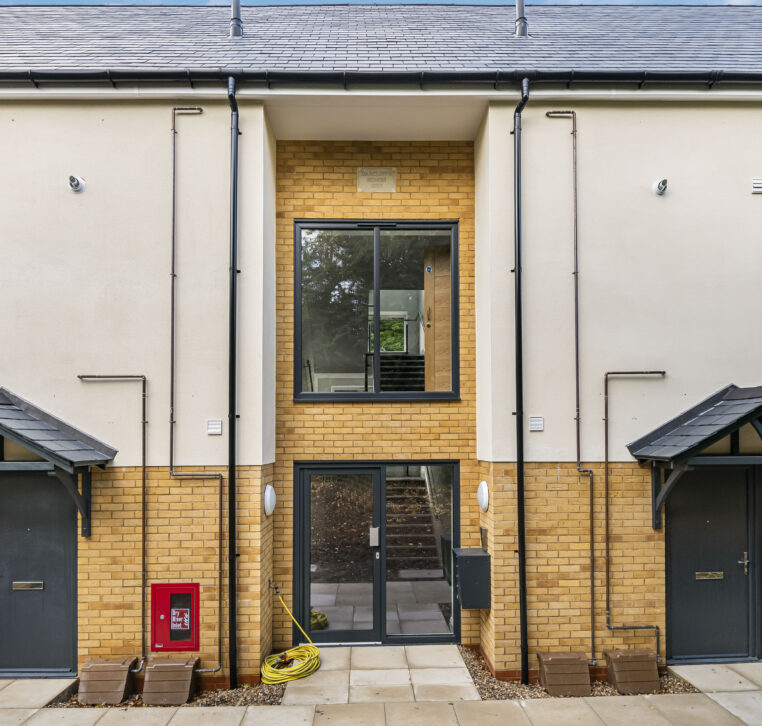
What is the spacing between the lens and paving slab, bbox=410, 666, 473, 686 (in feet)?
Answer: 17.1

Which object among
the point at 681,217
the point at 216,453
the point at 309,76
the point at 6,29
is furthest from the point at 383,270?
the point at 6,29

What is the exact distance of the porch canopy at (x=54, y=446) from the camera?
4.64 metres

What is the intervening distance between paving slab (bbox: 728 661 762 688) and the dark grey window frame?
12.2 ft

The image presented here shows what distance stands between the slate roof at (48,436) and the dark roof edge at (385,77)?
310cm

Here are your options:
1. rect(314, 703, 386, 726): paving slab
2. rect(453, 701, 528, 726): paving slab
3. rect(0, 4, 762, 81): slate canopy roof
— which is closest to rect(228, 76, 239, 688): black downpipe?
rect(0, 4, 762, 81): slate canopy roof

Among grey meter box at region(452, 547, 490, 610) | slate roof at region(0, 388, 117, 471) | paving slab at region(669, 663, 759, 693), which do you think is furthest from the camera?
grey meter box at region(452, 547, 490, 610)

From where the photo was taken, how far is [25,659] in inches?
208

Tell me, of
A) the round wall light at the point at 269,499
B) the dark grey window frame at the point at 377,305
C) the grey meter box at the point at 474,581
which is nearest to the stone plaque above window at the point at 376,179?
the dark grey window frame at the point at 377,305

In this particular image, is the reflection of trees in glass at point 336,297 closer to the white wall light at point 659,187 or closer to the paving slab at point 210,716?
the white wall light at point 659,187

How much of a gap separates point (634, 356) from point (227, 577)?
450 cm

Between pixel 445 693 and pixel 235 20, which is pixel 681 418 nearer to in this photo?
pixel 445 693

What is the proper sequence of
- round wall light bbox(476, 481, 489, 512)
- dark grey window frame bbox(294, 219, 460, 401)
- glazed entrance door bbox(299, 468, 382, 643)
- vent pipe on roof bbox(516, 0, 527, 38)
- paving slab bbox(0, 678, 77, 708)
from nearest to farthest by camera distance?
paving slab bbox(0, 678, 77, 708) < round wall light bbox(476, 481, 489, 512) < glazed entrance door bbox(299, 468, 382, 643) < dark grey window frame bbox(294, 219, 460, 401) < vent pipe on roof bbox(516, 0, 527, 38)

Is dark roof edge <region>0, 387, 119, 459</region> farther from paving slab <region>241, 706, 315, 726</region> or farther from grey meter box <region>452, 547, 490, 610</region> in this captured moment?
grey meter box <region>452, 547, 490, 610</region>

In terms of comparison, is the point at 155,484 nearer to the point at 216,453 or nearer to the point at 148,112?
the point at 216,453
